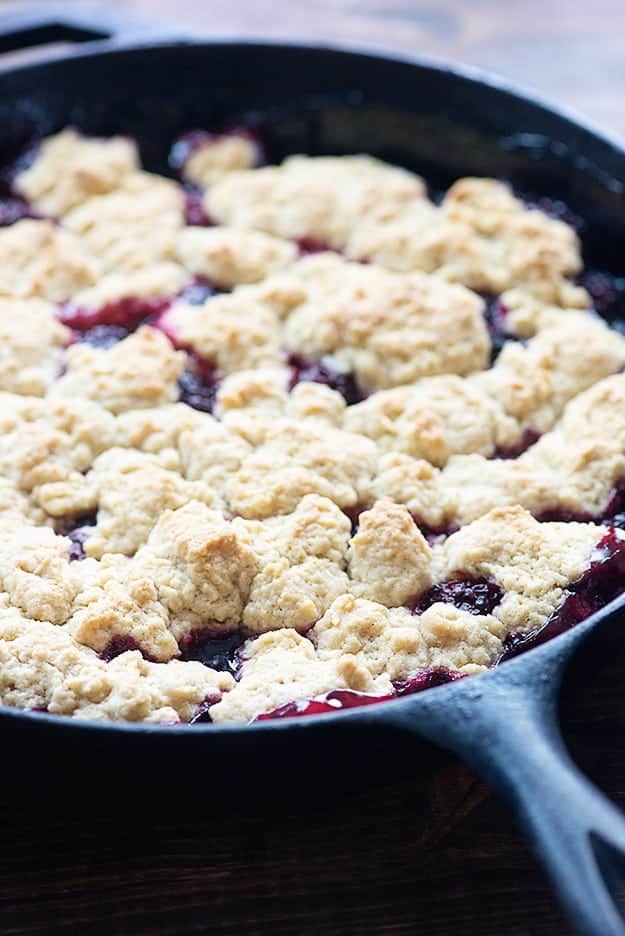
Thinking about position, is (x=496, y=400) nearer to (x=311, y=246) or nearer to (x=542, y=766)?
(x=311, y=246)

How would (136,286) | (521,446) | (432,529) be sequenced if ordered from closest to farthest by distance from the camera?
(432,529)
(521,446)
(136,286)

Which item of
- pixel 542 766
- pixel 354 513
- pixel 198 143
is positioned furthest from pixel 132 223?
pixel 542 766

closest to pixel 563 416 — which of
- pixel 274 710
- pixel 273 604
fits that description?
pixel 273 604

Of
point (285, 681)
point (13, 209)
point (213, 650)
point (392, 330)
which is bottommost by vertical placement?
point (13, 209)

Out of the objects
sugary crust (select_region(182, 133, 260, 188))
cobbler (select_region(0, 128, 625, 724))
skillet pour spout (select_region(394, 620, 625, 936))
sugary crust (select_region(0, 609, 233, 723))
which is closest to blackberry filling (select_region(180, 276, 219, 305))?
cobbler (select_region(0, 128, 625, 724))

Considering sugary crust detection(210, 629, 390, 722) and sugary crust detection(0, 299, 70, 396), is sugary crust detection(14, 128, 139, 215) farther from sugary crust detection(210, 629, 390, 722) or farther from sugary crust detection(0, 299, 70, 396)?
sugary crust detection(210, 629, 390, 722)

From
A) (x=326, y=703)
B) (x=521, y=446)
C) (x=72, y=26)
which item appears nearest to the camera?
(x=326, y=703)

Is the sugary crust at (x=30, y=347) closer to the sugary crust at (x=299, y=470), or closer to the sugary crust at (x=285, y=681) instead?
the sugary crust at (x=299, y=470)
